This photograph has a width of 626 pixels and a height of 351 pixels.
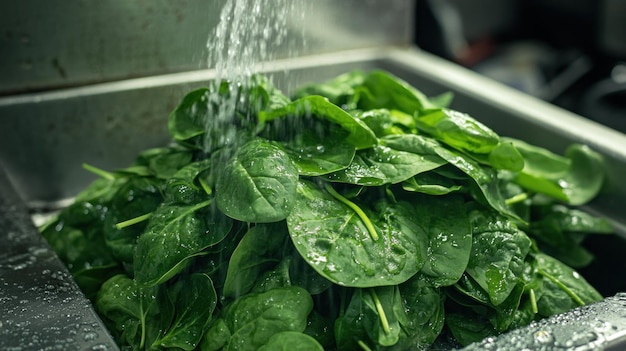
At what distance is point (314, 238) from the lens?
2.62 feet

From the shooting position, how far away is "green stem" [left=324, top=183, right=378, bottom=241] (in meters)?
0.83

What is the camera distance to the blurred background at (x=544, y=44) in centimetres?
214

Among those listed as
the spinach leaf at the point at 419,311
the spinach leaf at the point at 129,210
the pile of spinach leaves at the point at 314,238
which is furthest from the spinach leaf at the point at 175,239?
the spinach leaf at the point at 419,311

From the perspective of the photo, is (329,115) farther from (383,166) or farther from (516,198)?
(516,198)

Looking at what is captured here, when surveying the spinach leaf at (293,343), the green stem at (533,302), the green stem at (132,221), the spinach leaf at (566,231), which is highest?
the green stem at (132,221)

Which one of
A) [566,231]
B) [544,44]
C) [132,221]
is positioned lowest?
[544,44]

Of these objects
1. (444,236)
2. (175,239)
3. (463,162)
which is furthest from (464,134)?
(175,239)

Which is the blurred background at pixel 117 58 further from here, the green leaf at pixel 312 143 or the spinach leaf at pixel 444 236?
the spinach leaf at pixel 444 236

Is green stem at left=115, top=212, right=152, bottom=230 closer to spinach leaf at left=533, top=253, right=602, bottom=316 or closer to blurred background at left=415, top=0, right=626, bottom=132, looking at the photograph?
spinach leaf at left=533, top=253, right=602, bottom=316

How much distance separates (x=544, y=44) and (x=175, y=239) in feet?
7.55

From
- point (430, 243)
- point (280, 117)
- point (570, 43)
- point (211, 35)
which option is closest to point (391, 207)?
point (430, 243)

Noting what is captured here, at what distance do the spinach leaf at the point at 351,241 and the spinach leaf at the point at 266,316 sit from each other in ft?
0.19

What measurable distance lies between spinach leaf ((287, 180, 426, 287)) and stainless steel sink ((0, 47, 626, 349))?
43cm

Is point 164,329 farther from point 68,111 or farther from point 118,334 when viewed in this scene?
point 68,111
